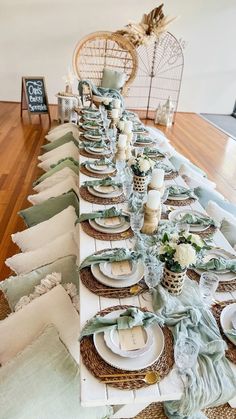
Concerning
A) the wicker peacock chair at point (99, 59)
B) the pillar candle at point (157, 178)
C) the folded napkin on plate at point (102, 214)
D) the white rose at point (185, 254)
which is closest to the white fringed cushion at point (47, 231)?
the folded napkin on plate at point (102, 214)

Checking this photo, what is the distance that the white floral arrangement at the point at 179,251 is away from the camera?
1037 millimetres

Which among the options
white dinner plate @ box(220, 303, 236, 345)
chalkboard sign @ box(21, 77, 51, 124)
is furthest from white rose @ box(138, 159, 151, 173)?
chalkboard sign @ box(21, 77, 51, 124)

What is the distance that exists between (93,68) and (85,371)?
5.90 meters

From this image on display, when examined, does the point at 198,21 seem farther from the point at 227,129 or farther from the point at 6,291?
the point at 6,291

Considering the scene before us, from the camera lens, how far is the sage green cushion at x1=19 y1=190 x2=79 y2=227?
211cm

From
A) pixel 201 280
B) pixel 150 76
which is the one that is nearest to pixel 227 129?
pixel 150 76

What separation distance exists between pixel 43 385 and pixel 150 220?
2.49 ft

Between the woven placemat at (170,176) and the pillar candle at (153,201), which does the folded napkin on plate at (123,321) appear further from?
the woven placemat at (170,176)

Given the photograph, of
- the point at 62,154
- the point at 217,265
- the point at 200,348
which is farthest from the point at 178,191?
the point at 62,154

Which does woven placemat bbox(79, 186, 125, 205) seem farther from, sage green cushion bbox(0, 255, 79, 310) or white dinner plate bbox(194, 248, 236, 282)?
white dinner plate bbox(194, 248, 236, 282)

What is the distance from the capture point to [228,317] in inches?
41.5

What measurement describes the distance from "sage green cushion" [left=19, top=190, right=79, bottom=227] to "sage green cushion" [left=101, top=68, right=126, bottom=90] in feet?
10.4

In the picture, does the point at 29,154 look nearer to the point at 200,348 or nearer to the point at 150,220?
the point at 150,220

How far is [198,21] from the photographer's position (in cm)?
610
